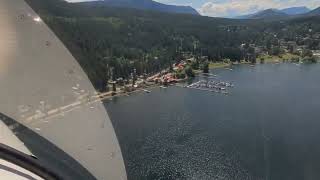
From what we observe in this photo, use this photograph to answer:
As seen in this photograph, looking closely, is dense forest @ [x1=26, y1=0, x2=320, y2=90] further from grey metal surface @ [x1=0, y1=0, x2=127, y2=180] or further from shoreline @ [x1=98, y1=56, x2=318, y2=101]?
grey metal surface @ [x1=0, y1=0, x2=127, y2=180]

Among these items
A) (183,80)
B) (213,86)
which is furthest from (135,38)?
(213,86)

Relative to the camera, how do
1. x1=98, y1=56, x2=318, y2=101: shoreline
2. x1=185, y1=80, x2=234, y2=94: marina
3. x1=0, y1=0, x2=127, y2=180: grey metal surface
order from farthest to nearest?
x1=185, y1=80, x2=234, y2=94: marina, x1=98, y1=56, x2=318, y2=101: shoreline, x1=0, y1=0, x2=127, y2=180: grey metal surface

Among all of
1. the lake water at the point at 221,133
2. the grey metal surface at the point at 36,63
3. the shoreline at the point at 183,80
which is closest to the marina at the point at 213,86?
the lake water at the point at 221,133

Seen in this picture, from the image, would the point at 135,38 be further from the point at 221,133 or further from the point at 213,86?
the point at 221,133

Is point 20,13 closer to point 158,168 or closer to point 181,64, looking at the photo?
point 158,168

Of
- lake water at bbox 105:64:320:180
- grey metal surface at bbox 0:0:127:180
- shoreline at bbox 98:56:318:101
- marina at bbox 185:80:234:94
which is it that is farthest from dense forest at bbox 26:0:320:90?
grey metal surface at bbox 0:0:127:180

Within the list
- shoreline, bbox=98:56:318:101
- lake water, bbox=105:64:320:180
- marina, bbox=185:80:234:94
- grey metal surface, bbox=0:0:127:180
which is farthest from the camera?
marina, bbox=185:80:234:94
